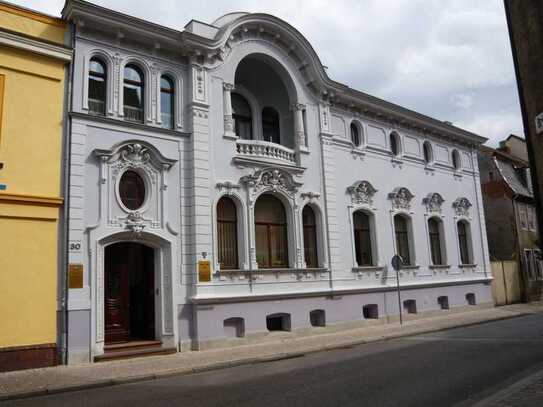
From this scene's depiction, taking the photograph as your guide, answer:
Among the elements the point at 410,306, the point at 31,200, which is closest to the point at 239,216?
the point at 31,200

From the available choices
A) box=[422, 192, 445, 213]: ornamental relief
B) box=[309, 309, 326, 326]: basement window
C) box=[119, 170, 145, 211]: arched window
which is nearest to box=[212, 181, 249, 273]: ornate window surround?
box=[119, 170, 145, 211]: arched window

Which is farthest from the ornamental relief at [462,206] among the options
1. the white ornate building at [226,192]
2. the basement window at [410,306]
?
the basement window at [410,306]

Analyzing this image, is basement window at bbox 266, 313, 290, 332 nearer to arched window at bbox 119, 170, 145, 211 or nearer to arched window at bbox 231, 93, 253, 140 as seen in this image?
arched window at bbox 119, 170, 145, 211

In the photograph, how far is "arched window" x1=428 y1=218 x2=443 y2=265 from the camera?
2427 cm

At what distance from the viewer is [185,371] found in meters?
11.2

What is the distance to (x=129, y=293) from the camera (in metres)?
14.5

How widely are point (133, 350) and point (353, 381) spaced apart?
6.73 meters

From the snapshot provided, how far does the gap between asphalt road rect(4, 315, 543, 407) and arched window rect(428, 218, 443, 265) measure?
10.6 m

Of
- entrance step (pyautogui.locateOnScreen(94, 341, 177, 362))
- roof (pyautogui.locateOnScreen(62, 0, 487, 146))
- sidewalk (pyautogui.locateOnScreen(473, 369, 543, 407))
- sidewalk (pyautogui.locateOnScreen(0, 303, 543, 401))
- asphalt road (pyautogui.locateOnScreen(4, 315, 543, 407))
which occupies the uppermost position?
roof (pyautogui.locateOnScreen(62, 0, 487, 146))

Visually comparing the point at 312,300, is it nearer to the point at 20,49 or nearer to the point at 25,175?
the point at 25,175

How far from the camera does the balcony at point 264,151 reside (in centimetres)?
1724

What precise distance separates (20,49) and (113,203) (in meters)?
4.66

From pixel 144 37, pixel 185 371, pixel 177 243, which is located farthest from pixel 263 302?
pixel 144 37

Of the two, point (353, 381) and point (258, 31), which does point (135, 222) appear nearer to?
point (353, 381)
